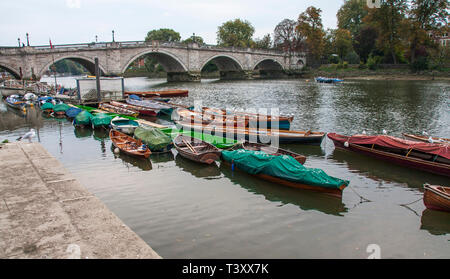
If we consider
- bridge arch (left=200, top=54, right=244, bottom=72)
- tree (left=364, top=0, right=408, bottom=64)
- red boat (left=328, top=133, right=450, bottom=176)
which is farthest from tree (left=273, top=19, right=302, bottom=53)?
red boat (left=328, top=133, right=450, bottom=176)

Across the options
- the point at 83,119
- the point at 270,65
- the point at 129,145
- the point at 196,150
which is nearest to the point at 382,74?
the point at 270,65

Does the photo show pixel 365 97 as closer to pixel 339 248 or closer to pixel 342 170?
pixel 342 170

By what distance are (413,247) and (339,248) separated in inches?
85.7

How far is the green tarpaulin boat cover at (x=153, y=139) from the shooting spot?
1811cm

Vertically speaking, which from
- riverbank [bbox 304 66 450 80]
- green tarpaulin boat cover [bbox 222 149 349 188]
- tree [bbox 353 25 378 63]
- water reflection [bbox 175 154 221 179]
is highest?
tree [bbox 353 25 378 63]

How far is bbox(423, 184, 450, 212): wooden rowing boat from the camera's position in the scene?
1066 centimetres

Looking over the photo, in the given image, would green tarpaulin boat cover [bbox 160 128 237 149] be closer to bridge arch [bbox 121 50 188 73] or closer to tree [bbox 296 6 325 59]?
bridge arch [bbox 121 50 188 73]

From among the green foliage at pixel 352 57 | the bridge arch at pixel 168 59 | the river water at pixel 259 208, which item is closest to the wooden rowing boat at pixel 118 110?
the river water at pixel 259 208

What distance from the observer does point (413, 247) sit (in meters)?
9.18

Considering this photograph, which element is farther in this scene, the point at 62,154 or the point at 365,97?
the point at 365,97

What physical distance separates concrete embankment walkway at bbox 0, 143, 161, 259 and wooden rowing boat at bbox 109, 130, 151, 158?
6333mm

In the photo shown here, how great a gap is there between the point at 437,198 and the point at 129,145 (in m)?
15.0

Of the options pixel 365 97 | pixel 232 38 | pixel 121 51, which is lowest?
pixel 365 97

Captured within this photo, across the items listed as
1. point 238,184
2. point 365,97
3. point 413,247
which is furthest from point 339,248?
point 365,97
